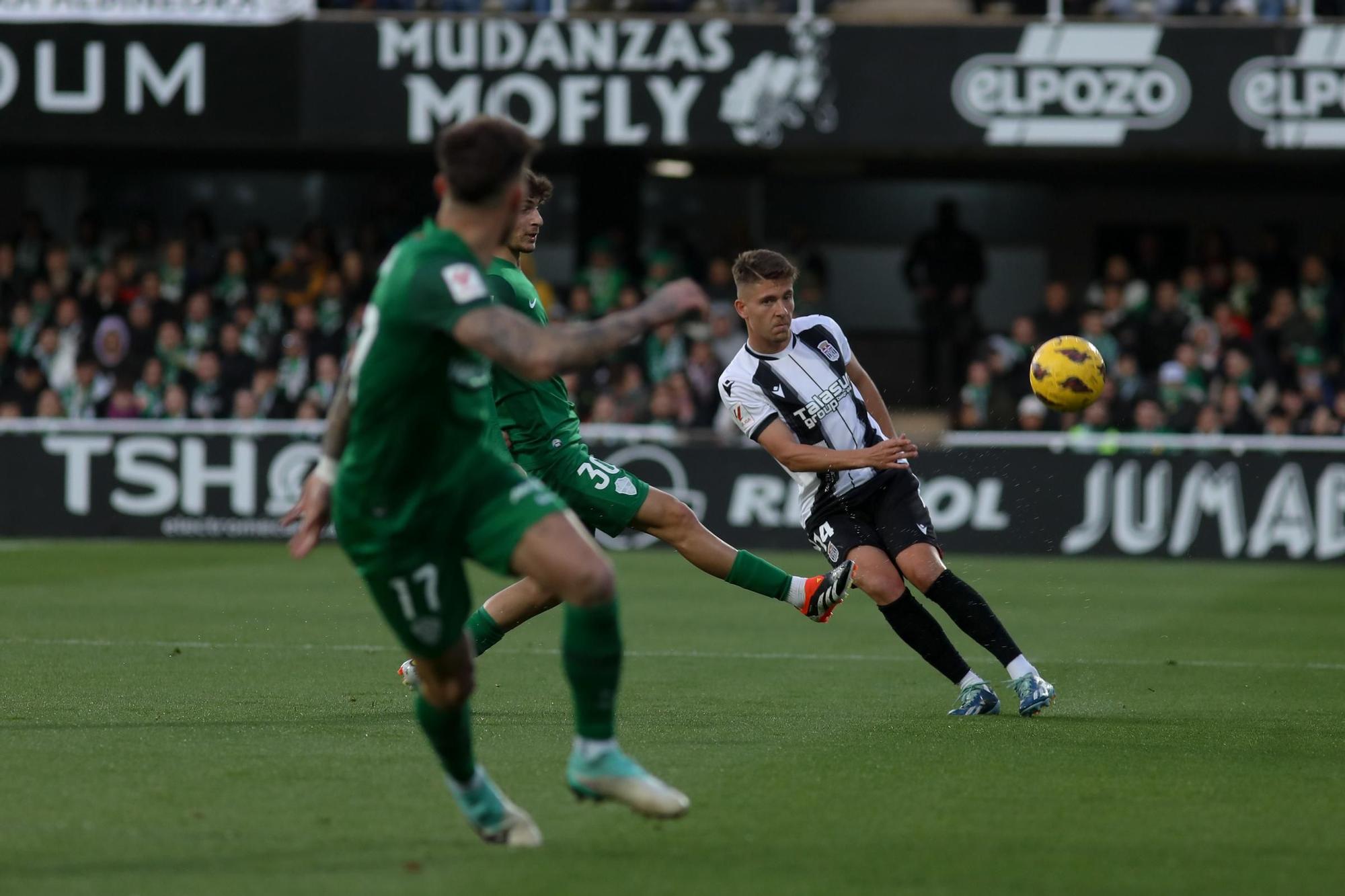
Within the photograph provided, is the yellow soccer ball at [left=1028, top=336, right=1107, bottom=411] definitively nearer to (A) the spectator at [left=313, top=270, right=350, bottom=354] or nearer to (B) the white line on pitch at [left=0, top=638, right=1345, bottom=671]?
(B) the white line on pitch at [left=0, top=638, right=1345, bottom=671]

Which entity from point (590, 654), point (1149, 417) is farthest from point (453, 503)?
point (1149, 417)

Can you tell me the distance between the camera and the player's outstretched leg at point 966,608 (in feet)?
27.0

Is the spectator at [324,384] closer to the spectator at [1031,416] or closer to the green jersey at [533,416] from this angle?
the spectator at [1031,416]

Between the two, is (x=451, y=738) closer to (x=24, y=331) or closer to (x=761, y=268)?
(x=761, y=268)

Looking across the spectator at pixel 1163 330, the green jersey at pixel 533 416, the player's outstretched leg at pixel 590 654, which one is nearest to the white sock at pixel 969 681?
the green jersey at pixel 533 416

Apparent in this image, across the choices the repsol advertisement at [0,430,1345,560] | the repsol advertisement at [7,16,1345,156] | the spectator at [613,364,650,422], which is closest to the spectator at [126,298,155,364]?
the repsol advertisement at [7,16,1345,156]

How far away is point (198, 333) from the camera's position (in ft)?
71.4

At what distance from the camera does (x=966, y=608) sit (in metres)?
8.24

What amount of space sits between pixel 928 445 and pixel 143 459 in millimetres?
8022

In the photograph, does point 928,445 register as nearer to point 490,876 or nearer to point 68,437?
point 68,437

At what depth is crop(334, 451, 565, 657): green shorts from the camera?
5145mm

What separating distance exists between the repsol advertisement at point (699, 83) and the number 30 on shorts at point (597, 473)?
42.6ft

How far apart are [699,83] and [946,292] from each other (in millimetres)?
4002

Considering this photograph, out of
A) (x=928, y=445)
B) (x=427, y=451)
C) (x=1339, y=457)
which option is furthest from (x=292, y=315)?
(x=427, y=451)
